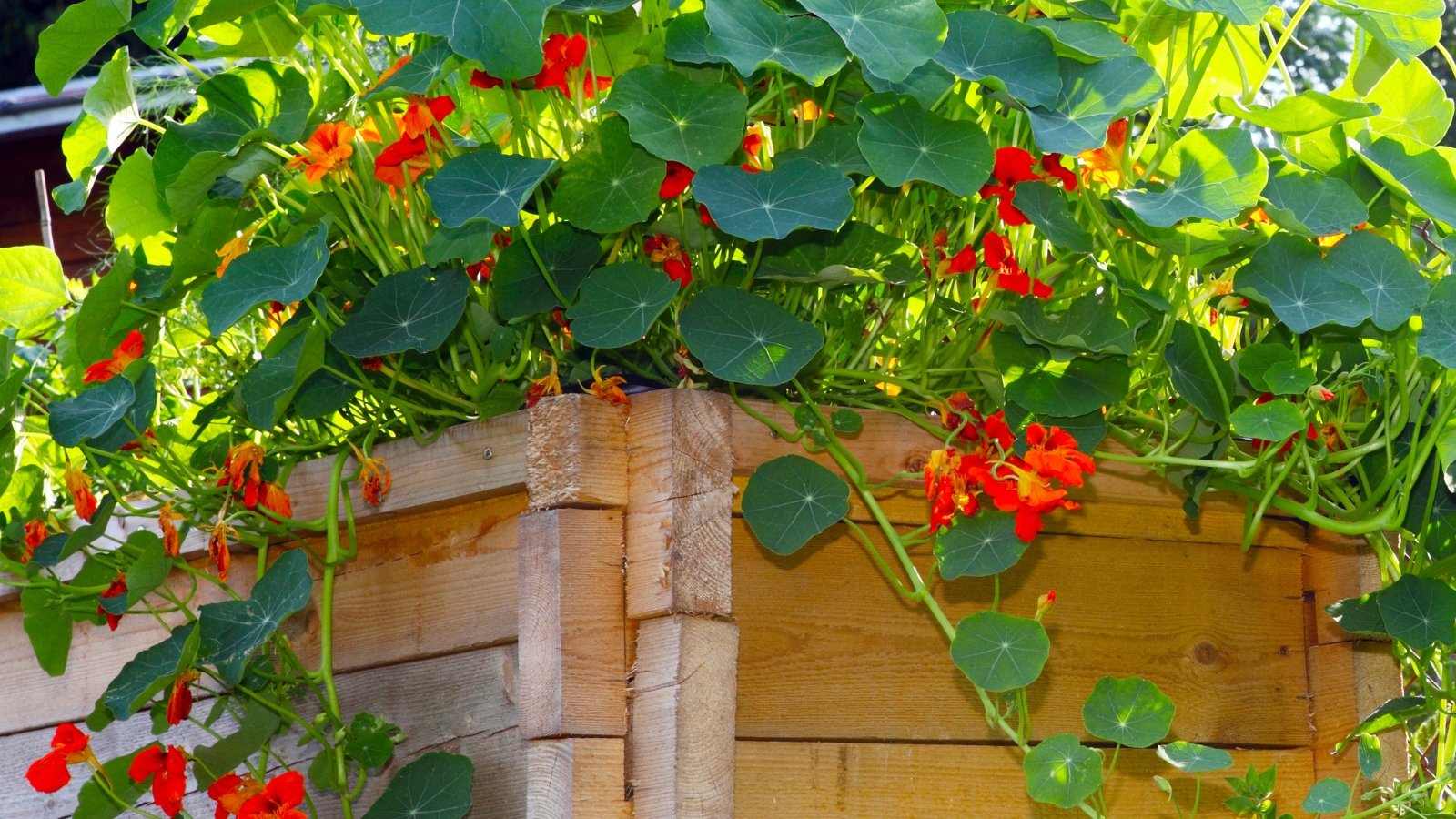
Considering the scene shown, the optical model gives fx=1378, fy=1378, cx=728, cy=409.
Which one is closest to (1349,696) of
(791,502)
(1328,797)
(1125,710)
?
(1328,797)

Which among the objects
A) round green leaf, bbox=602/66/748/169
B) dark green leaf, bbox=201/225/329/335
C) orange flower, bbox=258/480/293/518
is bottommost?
orange flower, bbox=258/480/293/518

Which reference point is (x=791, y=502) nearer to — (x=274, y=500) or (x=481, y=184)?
(x=481, y=184)

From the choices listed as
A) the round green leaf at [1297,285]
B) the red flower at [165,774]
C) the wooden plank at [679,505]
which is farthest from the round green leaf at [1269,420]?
the red flower at [165,774]

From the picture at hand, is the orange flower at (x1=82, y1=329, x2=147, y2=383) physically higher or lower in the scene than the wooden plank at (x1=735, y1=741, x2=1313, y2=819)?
higher

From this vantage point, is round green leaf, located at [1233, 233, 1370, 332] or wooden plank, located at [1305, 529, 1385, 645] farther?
wooden plank, located at [1305, 529, 1385, 645]

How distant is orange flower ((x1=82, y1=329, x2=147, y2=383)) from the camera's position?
123 cm

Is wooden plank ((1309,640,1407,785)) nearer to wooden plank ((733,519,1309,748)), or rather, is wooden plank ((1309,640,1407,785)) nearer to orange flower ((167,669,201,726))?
wooden plank ((733,519,1309,748))

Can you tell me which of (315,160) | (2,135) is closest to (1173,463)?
(315,160)

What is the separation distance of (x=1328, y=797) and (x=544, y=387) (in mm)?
660

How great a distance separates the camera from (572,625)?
38.0 inches

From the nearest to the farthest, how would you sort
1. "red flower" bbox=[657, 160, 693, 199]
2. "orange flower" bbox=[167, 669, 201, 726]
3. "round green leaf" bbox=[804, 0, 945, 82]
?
1. "round green leaf" bbox=[804, 0, 945, 82]
2. "red flower" bbox=[657, 160, 693, 199]
3. "orange flower" bbox=[167, 669, 201, 726]

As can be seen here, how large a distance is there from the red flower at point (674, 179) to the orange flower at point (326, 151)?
246mm

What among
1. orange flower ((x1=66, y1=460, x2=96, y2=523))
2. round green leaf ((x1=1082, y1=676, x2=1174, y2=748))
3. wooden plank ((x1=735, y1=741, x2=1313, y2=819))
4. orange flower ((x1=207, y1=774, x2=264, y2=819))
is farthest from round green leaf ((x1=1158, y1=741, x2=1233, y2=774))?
orange flower ((x1=66, y1=460, x2=96, y2=523))

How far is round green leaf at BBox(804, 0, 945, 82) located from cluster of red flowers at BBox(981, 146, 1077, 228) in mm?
119
